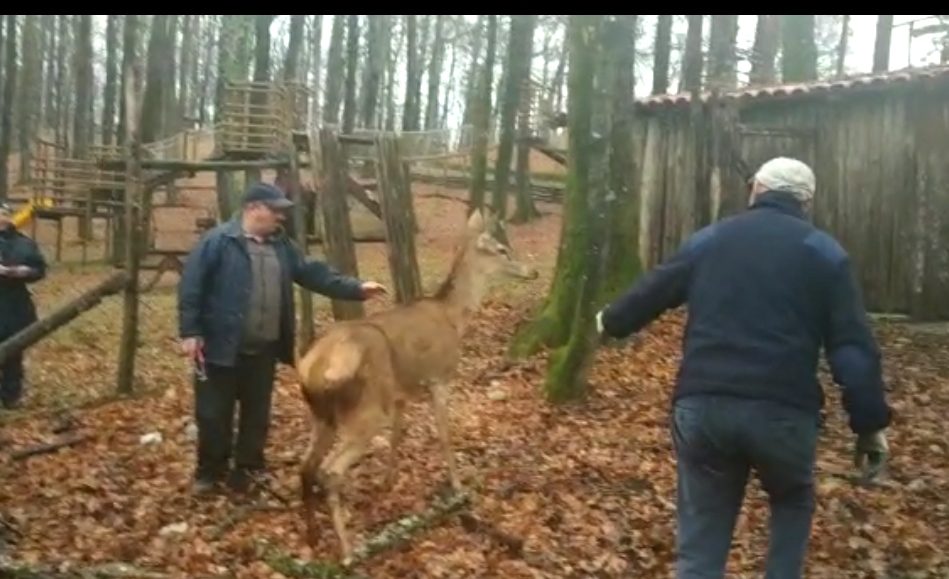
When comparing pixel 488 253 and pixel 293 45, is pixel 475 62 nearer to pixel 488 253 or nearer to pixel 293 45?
pixel 293 45

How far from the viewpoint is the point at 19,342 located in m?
9.30

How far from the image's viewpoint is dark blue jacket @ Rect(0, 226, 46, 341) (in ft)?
35.4

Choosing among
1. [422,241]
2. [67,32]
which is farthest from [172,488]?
[67,32]

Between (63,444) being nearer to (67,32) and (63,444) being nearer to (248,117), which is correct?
(248,117)

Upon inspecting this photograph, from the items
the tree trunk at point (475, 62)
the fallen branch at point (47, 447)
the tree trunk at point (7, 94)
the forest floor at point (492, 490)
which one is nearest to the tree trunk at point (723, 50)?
the tree trunk at point (475, 62)

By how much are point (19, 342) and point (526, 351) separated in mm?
4577

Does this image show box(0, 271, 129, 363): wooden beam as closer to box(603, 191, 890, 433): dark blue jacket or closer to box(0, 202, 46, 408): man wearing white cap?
box(0, 202, 46, 408): man wearing white cap

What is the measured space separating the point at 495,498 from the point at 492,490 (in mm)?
148

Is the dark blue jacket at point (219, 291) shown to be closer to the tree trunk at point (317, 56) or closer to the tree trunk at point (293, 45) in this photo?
the tree trunk at point (293, 45)

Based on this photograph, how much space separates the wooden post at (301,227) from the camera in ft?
35.9

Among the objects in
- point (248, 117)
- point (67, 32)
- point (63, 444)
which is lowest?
point (63, 444)

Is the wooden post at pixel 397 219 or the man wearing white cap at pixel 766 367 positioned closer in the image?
the man wearing white cap at pixel 766 367

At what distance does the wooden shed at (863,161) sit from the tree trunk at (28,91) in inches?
956

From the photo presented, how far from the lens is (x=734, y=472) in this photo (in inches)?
186
